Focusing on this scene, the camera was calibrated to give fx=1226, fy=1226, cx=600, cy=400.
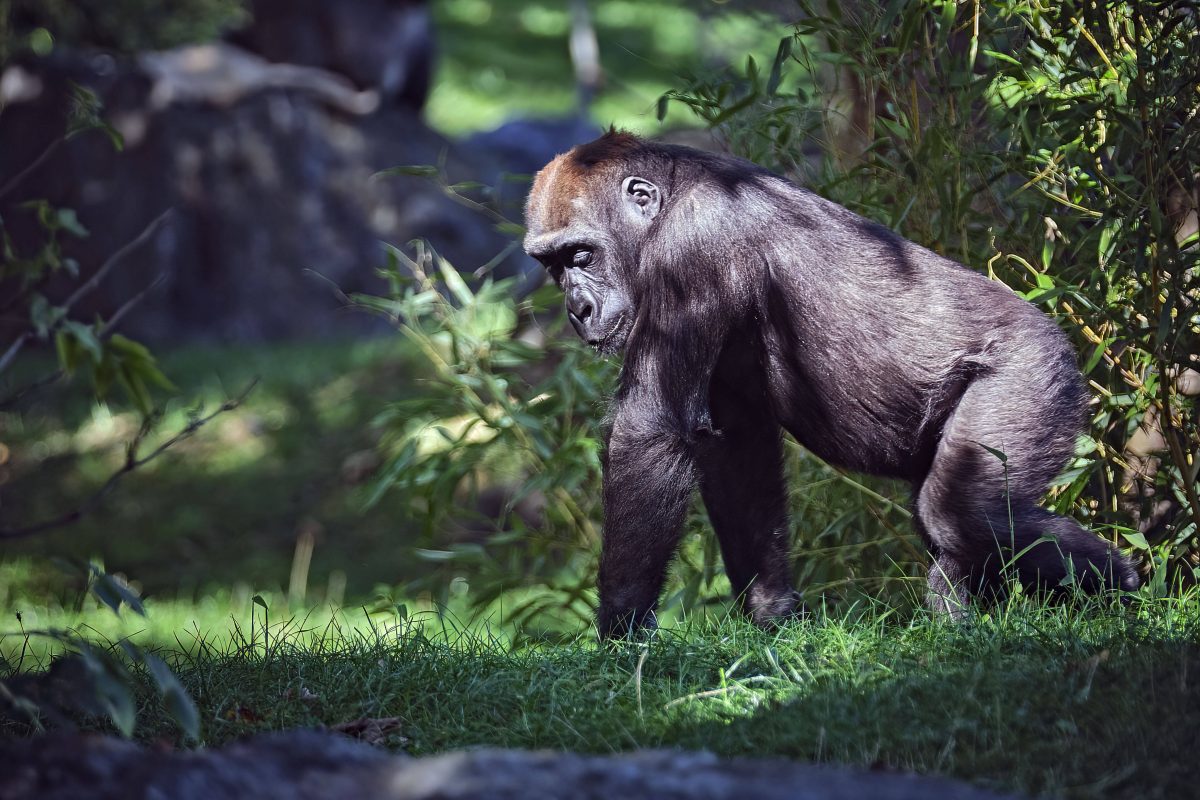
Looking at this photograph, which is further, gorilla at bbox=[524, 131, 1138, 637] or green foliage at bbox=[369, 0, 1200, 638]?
green foliage at bbox=[369, 0, 1200, 638]

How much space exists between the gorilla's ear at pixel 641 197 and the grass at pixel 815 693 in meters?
1.24

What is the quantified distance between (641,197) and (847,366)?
81 centimetres

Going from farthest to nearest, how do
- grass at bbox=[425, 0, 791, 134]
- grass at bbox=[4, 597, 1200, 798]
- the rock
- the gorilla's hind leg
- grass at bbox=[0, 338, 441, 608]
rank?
grass at bbox=[425, 0, 791, 134] → the rock → grass at bbox=[0, 338, 441, 608] → the gorilla's hind leg → grass at bbox=[4, 597, 1200, 798]

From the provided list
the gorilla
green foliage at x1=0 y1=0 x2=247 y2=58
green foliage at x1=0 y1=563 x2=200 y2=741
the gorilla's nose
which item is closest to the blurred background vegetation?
green foliage at x1=0 y1=563 x2=200 y2=741

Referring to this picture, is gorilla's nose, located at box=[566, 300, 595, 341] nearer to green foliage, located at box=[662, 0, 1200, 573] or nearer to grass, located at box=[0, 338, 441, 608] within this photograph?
→ green foliage, located at box=[662, 0, 1200, 573]

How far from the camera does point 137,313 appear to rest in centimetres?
1146

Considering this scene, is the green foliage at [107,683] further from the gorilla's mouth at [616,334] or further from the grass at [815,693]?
the gorilla's mouth at [616,334]

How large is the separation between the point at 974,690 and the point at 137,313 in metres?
A: 10.3

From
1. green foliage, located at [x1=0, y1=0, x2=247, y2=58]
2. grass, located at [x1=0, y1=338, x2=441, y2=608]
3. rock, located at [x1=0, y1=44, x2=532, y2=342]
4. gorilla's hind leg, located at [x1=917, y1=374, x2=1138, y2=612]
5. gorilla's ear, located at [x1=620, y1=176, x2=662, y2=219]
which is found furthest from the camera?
green foliage, located at [x1=0, y1=0, x2=247, y2=58]

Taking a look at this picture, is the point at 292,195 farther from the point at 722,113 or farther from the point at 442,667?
the point at 442,667

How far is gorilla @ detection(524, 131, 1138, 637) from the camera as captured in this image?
322 cm

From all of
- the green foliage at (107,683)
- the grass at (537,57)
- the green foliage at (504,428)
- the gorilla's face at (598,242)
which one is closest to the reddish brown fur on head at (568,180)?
the gorilla's face at (598,242)

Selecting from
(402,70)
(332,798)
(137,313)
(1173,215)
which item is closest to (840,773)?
(332,798)

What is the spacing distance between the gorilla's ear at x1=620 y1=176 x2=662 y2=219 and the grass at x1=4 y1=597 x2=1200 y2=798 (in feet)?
4.06
